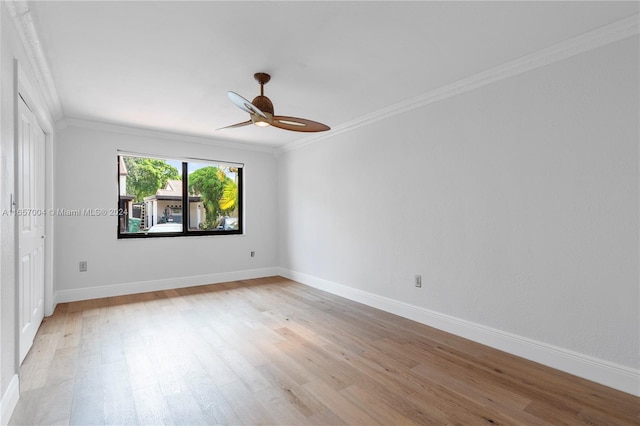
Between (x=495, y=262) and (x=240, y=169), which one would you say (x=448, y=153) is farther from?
(x=240, y=169)

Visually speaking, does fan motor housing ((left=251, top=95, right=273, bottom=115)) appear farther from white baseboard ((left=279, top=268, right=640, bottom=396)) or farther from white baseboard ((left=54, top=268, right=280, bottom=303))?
white baseboard ((left=54, top=268, right=280, bottom=303))

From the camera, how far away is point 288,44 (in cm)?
223

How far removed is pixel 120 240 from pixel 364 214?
3309 millimetres

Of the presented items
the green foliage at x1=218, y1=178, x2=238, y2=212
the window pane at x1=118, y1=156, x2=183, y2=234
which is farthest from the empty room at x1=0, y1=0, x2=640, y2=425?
the green foliage at x1=218, y1=178, x2=238, y2=212

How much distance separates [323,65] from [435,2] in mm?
976

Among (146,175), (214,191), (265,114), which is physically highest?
(265,114)

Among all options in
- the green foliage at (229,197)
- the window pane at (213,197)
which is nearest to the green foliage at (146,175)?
the window pane at (213,197)

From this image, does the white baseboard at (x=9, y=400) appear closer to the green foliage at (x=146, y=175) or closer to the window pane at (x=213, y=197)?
the green foliage at (x=146, y=175)

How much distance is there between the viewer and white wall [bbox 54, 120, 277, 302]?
396 centimetres

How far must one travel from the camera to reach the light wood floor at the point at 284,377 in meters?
1.78

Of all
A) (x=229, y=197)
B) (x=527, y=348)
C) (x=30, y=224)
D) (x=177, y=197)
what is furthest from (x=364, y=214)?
(x=30, y=224)

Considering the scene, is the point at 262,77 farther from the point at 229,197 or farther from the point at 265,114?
the point at 229,197

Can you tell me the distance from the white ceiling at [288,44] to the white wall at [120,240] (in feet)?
3.00

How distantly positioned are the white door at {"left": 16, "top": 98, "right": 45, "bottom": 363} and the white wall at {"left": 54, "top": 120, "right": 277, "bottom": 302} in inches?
25.9
